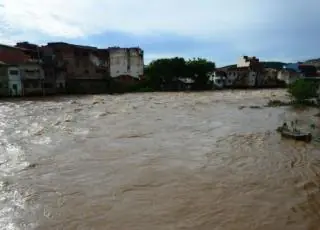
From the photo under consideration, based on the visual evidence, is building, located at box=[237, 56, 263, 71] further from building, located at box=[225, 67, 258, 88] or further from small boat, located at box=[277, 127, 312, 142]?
small boat, located at box=[277, 127, 312, 142]

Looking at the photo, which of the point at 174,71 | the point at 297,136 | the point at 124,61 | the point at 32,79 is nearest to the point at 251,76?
the point at 174,71

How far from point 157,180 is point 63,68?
35253 mm

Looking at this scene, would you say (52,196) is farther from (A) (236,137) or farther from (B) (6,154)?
(A) (236,137)

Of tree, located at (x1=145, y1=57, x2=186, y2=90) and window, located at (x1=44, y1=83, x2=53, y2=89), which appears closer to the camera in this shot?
window, located at (x1=44, y1=83, x2=53, y2=89)

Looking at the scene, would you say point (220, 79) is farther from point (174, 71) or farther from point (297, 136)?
point (297, 136)

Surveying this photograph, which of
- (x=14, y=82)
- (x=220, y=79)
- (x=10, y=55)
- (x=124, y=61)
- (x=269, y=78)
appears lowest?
(x=14, y=82)

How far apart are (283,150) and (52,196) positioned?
735cm

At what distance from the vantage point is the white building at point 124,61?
5303 centimetres

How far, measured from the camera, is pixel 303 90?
27062 mm

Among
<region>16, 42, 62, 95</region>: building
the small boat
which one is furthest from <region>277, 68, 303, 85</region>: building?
the small boat

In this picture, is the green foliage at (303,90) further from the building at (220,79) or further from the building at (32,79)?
the building at (220,79)

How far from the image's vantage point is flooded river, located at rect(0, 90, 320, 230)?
6027 mm

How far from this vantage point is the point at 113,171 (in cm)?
880

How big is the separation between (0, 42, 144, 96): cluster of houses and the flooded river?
23629 mm
